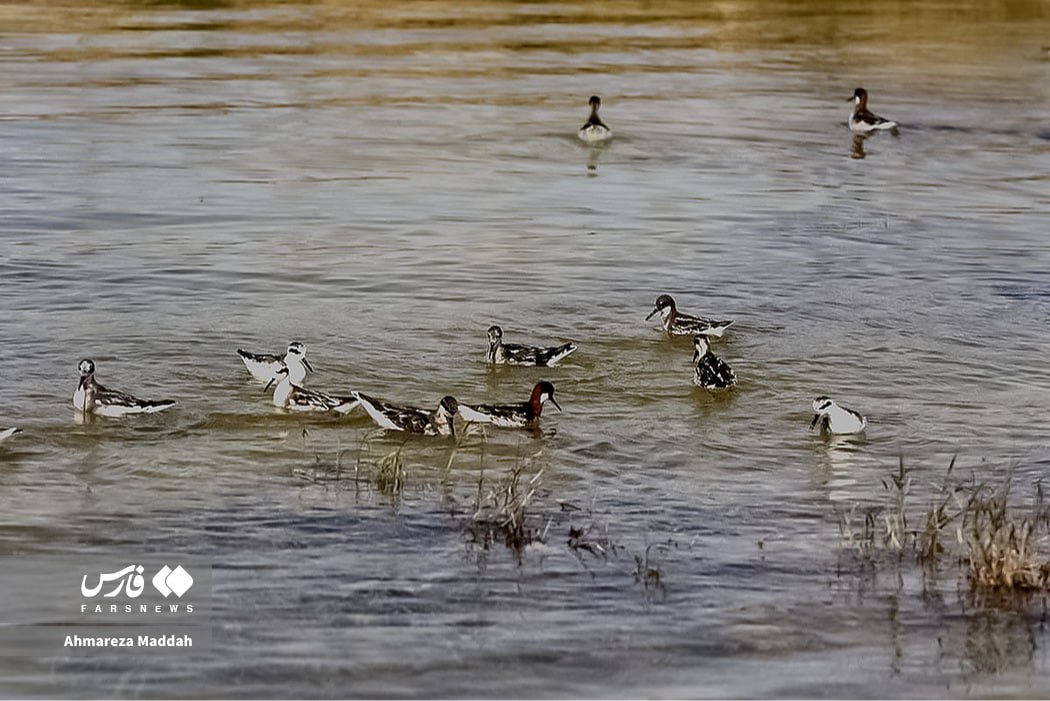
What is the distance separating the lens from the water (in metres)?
10.1

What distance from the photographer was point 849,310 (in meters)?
18.8

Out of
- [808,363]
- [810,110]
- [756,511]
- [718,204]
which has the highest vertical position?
[810,110]

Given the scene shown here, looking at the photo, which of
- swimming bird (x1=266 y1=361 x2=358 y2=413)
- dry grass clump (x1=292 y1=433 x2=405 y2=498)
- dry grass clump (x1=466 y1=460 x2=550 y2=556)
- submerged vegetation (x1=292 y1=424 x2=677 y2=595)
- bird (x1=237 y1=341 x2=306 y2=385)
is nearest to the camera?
submerged vegetation (x1=292 y1=424 x2=677 y2=595)

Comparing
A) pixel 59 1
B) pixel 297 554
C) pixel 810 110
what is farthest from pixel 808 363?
pixel 59 1

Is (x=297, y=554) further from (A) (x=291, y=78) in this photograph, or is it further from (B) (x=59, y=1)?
(B) (x=59, y=1)

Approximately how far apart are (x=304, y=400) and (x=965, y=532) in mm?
5283

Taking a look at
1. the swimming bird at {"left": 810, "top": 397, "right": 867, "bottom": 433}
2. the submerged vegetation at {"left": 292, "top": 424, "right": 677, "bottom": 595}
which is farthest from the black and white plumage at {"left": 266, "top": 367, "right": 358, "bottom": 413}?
the swimming bird at {"left": 810, "top": 397, "right": 867, "bottom": 433}

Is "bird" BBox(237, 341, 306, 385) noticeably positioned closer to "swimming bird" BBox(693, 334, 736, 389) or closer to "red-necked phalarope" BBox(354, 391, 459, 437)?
"red-necked phalarope" BBox(354, 391, 459, 437)

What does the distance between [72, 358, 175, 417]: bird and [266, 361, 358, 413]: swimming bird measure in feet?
2.87

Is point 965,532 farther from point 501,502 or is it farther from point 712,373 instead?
point 712,373

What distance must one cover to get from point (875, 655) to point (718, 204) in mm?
15407

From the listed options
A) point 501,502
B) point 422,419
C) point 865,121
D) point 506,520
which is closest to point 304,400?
point 422,419

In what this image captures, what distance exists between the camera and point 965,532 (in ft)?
38.2

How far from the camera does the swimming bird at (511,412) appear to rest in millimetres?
14109
